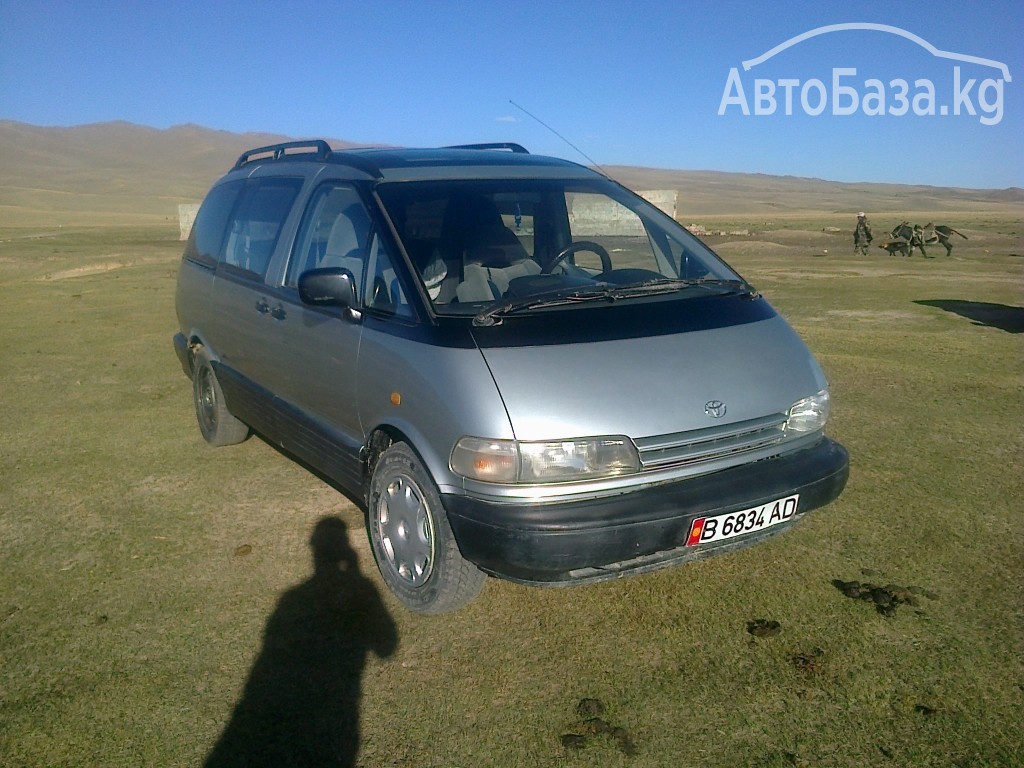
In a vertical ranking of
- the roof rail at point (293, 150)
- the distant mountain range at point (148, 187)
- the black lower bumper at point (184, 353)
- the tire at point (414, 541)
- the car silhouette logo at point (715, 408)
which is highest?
the distant mountain range at point (148, 187)

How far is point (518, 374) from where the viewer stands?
315cm

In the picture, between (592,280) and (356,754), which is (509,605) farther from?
(592,280)

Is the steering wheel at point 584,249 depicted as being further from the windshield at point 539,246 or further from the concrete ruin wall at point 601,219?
the concrete ruin wall at point 601,219

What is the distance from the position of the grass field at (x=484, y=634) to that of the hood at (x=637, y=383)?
0.91 metres

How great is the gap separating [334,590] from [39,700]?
4.05 ft

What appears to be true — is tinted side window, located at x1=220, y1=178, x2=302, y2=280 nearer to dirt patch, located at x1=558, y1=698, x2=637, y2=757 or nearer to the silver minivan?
the silver minivan

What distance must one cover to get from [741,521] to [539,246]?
186 cm

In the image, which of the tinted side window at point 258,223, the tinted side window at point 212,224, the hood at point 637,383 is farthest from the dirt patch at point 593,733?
the tinted side window at point 212,224

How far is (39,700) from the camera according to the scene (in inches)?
119

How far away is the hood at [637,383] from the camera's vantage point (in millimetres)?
3096

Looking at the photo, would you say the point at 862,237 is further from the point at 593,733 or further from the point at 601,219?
the point at 593,733

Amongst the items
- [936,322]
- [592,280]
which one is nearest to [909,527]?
[592,280]

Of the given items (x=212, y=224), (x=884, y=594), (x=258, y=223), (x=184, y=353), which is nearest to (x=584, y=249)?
(x=258, y=223)

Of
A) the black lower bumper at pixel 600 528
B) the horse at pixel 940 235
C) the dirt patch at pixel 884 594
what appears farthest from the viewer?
the horse at pixel 940 235
